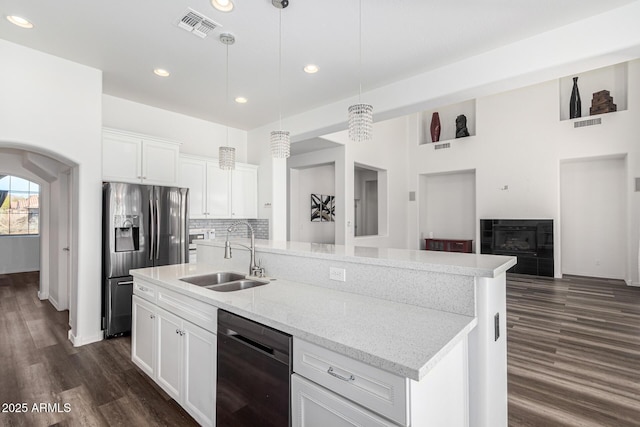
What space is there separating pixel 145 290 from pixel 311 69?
2.67 meters

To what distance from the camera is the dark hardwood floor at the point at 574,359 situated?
2126 mm

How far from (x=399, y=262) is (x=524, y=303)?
13.4 feet

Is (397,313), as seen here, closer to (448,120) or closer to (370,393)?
(370,393)

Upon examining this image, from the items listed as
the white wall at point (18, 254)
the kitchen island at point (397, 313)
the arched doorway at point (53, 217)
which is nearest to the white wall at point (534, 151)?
the kitchen island at point (397, 313)

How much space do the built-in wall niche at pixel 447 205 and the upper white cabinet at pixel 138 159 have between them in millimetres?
6185

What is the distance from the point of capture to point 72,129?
3281 millimetres

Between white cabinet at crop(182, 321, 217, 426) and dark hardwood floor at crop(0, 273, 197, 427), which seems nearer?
white cabinet at crop(182, 321, 217, 426)

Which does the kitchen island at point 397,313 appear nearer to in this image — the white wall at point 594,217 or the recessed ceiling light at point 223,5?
the recessed ceiling light at point 223,5

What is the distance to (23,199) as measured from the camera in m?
8.00

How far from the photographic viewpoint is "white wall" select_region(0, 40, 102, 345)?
294 centimetres

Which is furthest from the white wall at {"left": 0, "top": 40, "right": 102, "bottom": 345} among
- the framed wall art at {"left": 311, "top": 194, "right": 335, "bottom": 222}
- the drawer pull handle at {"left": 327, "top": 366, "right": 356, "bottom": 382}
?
the framed wall art at {"left": 311, "top": 194, "right": 335, "bottom": 222}

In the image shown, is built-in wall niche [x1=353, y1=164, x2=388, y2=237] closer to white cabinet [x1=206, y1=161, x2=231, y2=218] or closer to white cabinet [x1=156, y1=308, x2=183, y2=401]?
white cabinet [x1=206, y1=161, x2=231, y2=218]

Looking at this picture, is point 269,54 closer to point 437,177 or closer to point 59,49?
point 59,49

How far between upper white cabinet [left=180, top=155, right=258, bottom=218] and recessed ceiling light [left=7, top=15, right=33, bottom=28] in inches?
82.9
